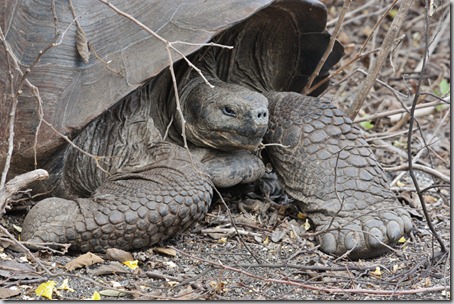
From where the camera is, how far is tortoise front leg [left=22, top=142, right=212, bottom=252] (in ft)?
13.1

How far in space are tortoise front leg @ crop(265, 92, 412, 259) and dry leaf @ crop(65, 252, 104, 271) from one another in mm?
1097

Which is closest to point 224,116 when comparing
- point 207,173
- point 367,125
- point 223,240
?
point 207,173

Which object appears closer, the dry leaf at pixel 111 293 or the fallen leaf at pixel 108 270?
the dry leaf at pixel 111 293

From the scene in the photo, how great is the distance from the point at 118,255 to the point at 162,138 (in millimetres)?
798

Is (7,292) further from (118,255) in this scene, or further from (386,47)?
(386,47)


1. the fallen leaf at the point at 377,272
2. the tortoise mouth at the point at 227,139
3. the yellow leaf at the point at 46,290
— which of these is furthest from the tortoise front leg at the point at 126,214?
the fallen leaf at the point at 377,272

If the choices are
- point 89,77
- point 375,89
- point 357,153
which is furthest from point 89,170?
point 375,89

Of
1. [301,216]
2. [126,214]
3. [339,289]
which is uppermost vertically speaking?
[126,214]

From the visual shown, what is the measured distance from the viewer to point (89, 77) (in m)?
4.23

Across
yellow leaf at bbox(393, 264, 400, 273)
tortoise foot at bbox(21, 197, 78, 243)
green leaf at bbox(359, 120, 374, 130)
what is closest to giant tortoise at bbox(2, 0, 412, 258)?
tortoise foot at bbox(21, 197, 78, 243)

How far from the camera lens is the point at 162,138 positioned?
177 inches

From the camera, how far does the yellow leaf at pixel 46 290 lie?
135 inches

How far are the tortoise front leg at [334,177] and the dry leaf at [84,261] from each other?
1097 millimetres

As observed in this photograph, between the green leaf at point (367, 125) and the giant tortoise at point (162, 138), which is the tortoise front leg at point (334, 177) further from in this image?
the green leaf at point (367, 125)
